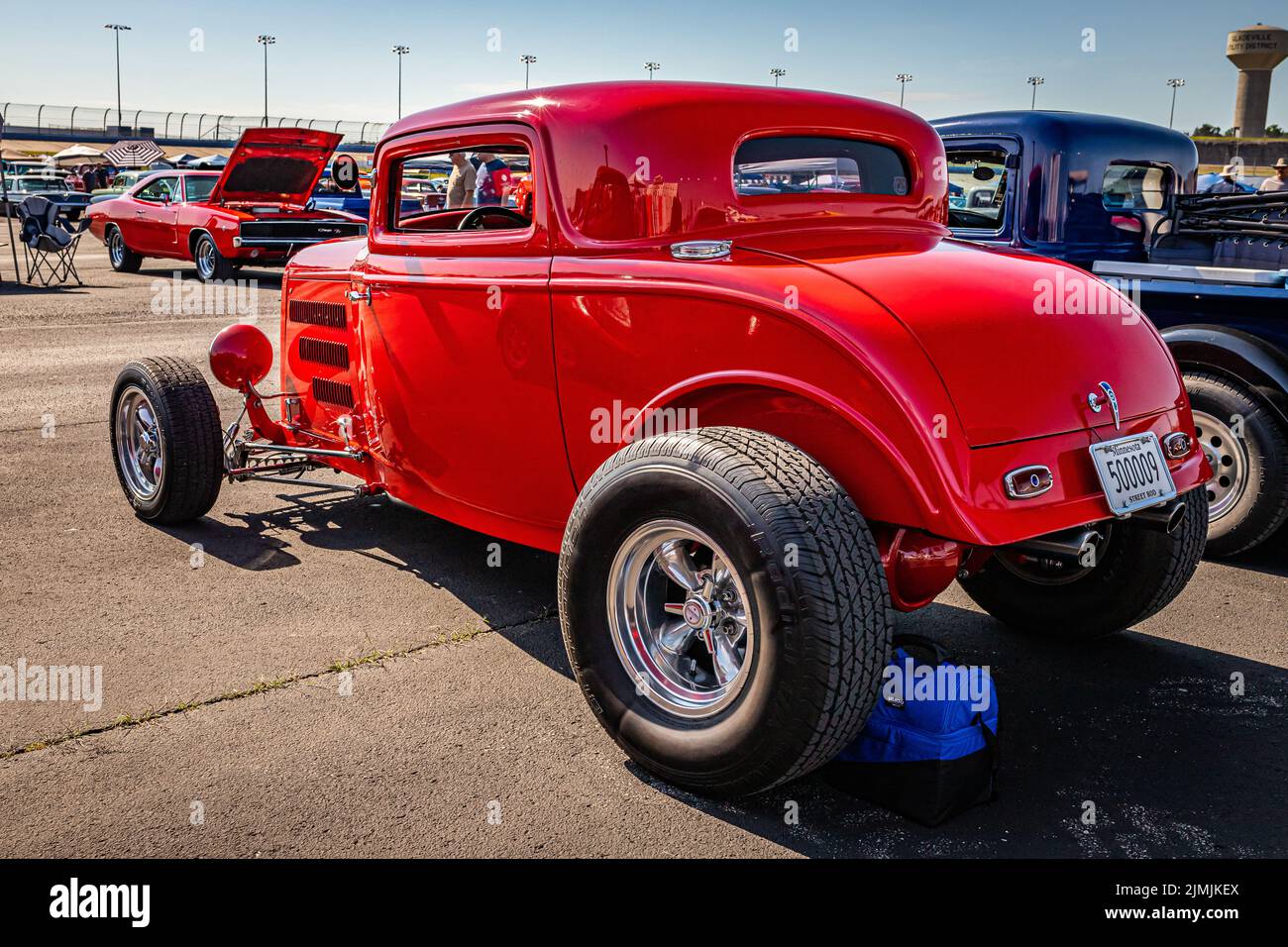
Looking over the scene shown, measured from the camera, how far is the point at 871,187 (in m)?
4.15

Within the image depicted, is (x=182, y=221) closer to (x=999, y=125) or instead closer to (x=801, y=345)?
(x=999, y=125)

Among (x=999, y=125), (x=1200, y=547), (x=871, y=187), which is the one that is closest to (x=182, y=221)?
(x=999, y=125)

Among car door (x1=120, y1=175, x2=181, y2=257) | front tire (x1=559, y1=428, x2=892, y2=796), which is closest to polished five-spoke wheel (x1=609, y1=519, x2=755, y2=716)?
front tire (x1=559, y1=428, x2=892, y2=796)

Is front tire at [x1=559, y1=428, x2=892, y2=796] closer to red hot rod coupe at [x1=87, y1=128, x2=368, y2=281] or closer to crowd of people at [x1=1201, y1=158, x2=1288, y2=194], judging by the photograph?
crowd of people at [x1=1201, y1=158, x2=1288, y2=194]

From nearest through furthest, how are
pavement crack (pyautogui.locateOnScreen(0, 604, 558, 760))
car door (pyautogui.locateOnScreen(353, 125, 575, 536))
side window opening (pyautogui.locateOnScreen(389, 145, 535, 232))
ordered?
pavement crack (pyautogui.locateOnScreen(0, 604, 558, 760))
car door (pyautogui.locateOnScreen(353, 125, 575, 536))
side window opening (pyautogui.locateOnScreen(389, 145, 535, 232))

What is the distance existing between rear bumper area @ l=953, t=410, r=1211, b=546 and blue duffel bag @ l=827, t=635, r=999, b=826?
1.62 ft

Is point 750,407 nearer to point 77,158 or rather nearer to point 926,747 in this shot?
point 926,747

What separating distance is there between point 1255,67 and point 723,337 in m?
102

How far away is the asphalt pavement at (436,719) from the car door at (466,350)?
611mm

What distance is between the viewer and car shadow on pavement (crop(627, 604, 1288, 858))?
9.32 ft

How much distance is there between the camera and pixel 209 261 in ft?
53.4

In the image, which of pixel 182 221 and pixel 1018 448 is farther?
pixel 182 221

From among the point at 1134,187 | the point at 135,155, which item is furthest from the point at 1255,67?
the point at 1134,187
